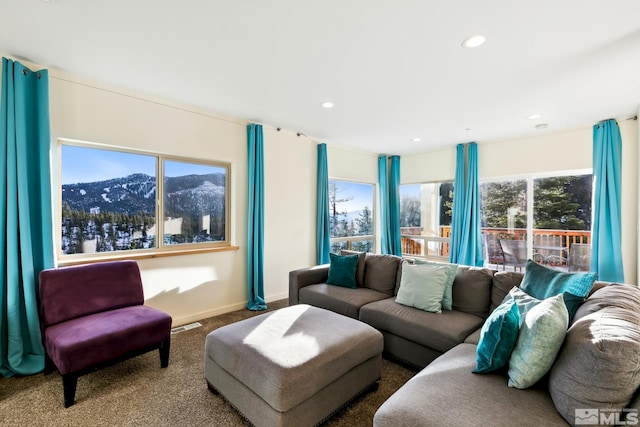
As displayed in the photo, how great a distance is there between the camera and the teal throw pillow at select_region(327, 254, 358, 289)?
11.0 ft

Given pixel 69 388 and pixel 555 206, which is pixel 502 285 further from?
pixel 69 388

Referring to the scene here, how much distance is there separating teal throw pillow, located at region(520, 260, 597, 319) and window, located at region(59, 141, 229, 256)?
3252 mm

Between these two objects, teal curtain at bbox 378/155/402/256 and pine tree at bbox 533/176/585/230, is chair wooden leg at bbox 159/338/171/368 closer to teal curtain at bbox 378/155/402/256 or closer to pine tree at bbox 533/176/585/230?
teal curtain at bbox 378/155/402/256

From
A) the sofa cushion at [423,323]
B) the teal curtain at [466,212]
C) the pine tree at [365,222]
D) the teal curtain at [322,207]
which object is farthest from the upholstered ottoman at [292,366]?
the pine tree at [365,222]

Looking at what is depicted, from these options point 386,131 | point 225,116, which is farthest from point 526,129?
point 225,116

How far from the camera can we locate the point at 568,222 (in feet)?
13.6

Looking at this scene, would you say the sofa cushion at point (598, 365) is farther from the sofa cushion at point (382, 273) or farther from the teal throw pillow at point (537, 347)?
the sofa cushion at point (382, 273)

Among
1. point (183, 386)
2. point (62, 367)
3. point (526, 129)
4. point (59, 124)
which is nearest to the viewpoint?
point (62, 367)

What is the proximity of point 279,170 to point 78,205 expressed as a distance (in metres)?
2.29

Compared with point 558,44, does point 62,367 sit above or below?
below

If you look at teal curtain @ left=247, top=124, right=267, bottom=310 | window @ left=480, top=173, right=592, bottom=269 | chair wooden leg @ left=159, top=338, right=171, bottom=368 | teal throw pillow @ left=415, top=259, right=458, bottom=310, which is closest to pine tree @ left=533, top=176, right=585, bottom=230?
window @ left=480, top=173, right=592, bottom=269

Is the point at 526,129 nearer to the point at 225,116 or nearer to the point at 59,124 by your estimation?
the point at 225,116

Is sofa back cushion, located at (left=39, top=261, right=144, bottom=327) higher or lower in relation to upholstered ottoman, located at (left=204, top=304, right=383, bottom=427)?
higher

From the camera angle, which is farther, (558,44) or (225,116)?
(225,116)
